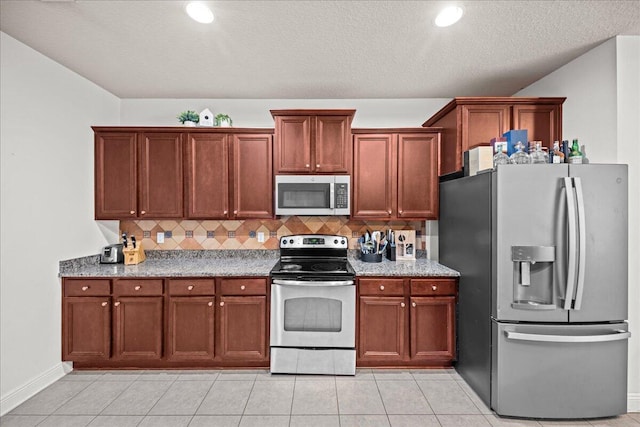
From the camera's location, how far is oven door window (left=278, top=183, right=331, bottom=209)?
315 centimetres

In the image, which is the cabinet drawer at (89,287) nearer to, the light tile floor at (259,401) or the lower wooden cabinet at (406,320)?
the light tile floor at (259,401)

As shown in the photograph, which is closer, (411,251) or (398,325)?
(398,325)

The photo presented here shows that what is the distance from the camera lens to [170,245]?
3.51 metres

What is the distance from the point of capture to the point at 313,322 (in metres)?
2.77

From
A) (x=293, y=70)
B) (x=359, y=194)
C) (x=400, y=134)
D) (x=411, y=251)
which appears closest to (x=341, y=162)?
(x=359, y=194)

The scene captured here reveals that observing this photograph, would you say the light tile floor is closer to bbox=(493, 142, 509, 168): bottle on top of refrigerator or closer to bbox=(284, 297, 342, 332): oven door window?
bbox=(284, 297, 342, 332): oven door window

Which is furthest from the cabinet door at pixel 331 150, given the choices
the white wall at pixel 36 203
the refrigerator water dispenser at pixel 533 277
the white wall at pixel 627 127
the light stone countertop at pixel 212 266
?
the white wall at pixel 36 203

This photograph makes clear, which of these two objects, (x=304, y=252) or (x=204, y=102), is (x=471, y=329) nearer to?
(x=304, y=252)

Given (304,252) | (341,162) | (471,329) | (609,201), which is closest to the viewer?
(609,201)

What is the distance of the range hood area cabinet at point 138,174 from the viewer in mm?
3182

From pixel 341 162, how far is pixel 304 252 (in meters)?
1.04

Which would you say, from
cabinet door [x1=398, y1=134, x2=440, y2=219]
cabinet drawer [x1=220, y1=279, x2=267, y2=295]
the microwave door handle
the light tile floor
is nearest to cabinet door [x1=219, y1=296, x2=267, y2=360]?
cabinet drawer [x1=220, y1=279, x2=267, y2=295]

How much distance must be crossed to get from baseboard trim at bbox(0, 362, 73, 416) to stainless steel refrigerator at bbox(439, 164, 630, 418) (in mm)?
3537

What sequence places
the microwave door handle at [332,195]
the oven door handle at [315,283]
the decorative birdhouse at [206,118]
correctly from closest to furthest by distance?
the oven door handle at [315,283]
the microwave door handle at [332,195]
the decorative birdhouse at [206,118]
